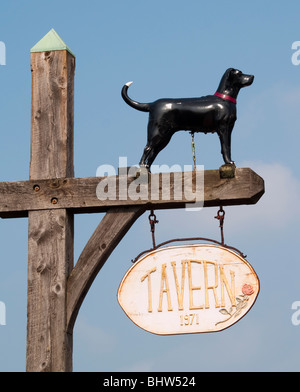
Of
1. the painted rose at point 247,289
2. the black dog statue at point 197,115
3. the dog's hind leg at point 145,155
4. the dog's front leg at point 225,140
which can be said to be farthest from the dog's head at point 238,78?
the painted rose at point 247,289

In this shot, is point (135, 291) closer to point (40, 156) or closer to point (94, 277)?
point (94, 277)

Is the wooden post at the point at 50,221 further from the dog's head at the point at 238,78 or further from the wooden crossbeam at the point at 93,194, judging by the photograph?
the dog's head at the point at 238,78

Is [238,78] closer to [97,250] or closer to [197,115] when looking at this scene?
[197,115]

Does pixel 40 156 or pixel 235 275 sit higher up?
pixel 40 156

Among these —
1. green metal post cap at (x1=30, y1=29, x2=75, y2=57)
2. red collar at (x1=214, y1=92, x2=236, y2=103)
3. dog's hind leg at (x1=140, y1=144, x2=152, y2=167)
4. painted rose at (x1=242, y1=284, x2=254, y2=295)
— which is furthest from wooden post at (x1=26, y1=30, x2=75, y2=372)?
painted rose at (x1=242, y1=284, x2=254, y2=295)

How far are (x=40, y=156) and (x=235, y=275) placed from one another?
1.57 metres

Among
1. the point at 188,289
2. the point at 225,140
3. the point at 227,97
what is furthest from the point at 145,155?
the point at 188,289

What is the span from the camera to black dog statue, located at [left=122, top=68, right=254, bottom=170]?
696 cm

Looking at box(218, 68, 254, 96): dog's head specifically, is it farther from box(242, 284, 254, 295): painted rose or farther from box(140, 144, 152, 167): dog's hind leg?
box(242, 284, 254, 295): painted rose

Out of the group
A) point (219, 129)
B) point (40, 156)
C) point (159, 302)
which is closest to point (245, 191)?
point (219, 129)

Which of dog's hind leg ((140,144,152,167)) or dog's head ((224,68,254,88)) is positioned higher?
dog's head ((224,68,254,88))

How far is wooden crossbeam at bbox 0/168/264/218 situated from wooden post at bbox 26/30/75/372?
0.06m
